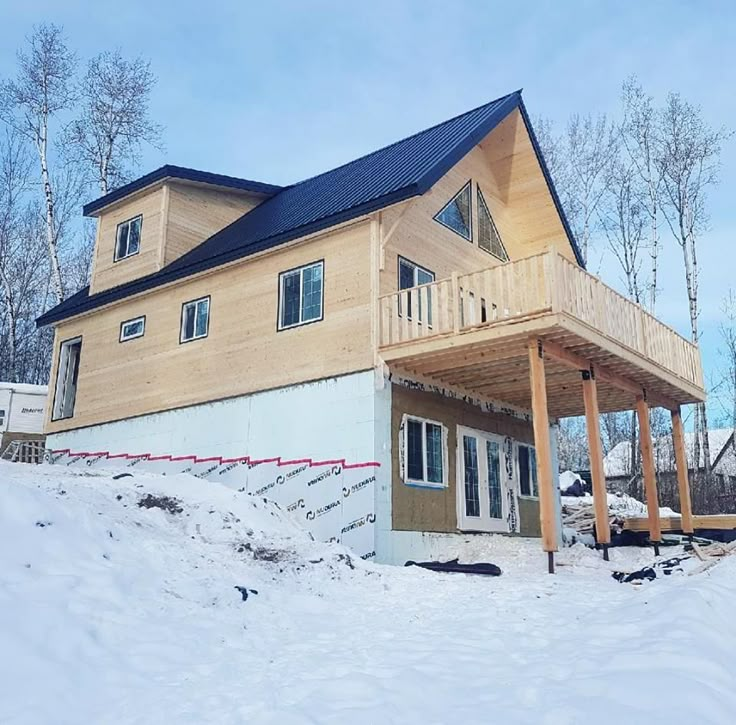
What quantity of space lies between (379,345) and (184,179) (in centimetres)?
859

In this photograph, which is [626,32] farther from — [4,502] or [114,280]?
[4,502]

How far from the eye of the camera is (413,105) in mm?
38844

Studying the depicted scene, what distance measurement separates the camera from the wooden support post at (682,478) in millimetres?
13867

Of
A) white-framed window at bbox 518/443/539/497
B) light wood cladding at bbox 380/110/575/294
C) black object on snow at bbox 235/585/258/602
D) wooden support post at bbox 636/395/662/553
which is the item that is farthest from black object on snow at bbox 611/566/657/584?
light wood cladding at bbox 380/110/575/294

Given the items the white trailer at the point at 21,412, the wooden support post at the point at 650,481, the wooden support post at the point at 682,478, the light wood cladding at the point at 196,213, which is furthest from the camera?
the white trailer at the point at 21,412

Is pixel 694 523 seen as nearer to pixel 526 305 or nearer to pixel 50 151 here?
pixel 526 305

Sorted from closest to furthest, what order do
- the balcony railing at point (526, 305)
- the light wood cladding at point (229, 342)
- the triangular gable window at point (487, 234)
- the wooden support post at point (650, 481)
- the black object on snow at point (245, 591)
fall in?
the black object on snow at point (245, 591) < the balcony railing at point (526, 305) < the light wood cladding at point (229, 342) < the wooden support post at point (650, 481) < the triangular gable window at point (487, 234)

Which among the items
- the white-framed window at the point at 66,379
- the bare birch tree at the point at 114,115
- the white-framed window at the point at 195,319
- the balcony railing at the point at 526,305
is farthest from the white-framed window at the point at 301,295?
the bare birch tree at the point at 114,115

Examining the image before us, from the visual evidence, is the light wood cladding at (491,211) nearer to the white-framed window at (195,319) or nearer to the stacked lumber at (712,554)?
the white-framed window at (195,319)

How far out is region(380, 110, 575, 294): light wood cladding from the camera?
42.9ft

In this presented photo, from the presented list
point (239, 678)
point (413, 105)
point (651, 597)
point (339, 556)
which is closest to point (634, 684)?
point (239, 678)

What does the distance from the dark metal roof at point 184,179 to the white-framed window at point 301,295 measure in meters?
5.59

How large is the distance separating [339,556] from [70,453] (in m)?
10.4

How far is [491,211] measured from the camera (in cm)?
1622
